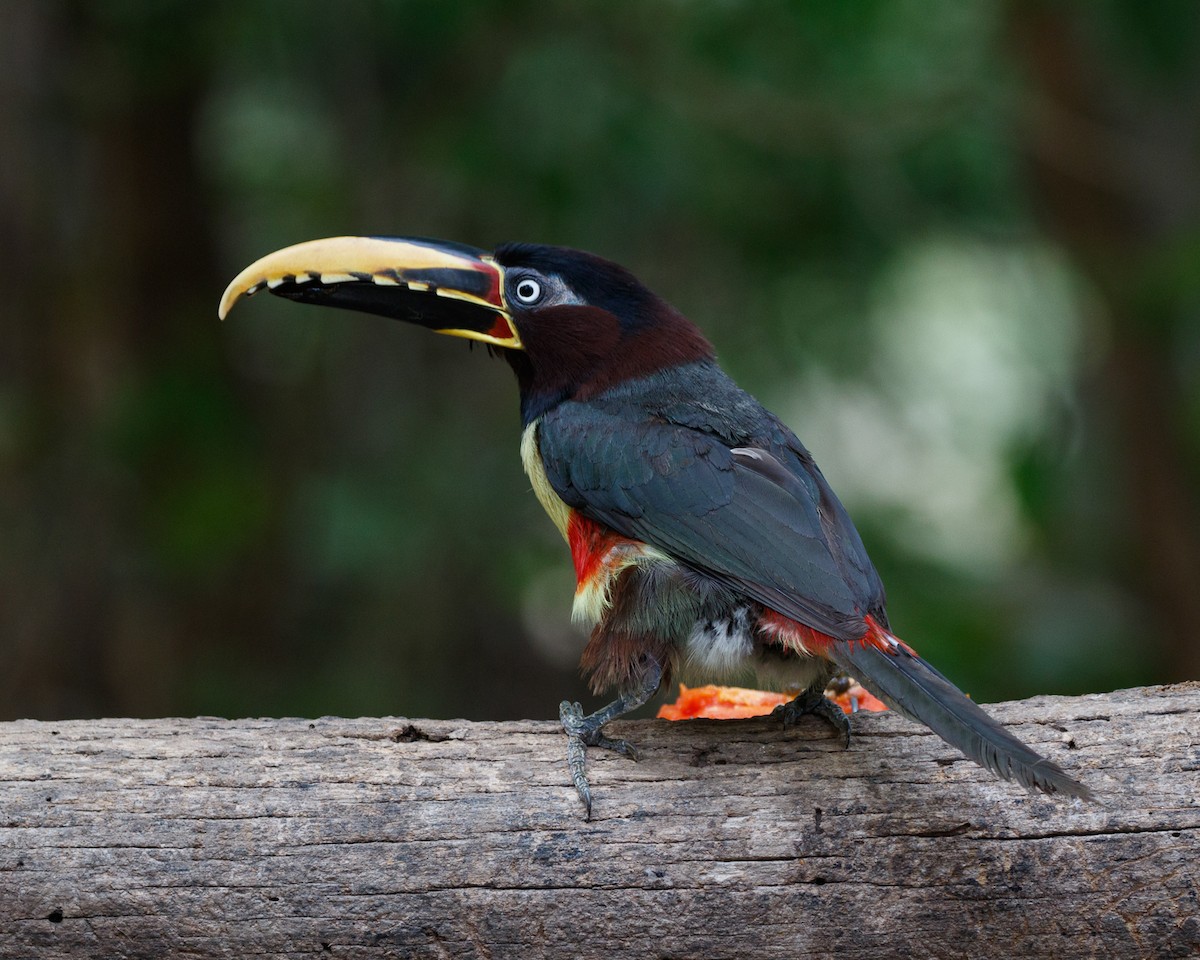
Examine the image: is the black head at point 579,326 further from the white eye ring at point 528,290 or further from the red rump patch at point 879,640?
the red rump patch at point 879,640

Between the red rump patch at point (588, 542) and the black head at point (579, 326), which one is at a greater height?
the black head at point (579, 326)

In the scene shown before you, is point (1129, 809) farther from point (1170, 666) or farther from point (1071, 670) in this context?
point (1170, 666)

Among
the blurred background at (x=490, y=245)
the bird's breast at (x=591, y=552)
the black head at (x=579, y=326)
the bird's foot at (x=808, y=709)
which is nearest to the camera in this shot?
the bird's foot at (x=808, y=709)

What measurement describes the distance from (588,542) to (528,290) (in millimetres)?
721

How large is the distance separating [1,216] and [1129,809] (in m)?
5.31

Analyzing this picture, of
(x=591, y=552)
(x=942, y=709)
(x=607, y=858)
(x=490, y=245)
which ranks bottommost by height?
(x=607, y=858)

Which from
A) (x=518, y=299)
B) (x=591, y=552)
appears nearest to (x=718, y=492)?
(x=591, y=552)

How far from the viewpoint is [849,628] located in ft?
8.91

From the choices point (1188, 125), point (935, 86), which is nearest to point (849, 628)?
point (935, 86)

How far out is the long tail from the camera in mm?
2352

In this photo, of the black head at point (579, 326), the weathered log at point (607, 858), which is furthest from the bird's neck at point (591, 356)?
the weathered log at point (607, 858)

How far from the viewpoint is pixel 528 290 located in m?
3.60

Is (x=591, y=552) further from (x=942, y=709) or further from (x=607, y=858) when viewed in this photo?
(x=942, y=709)

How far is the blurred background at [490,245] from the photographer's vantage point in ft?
18.2
